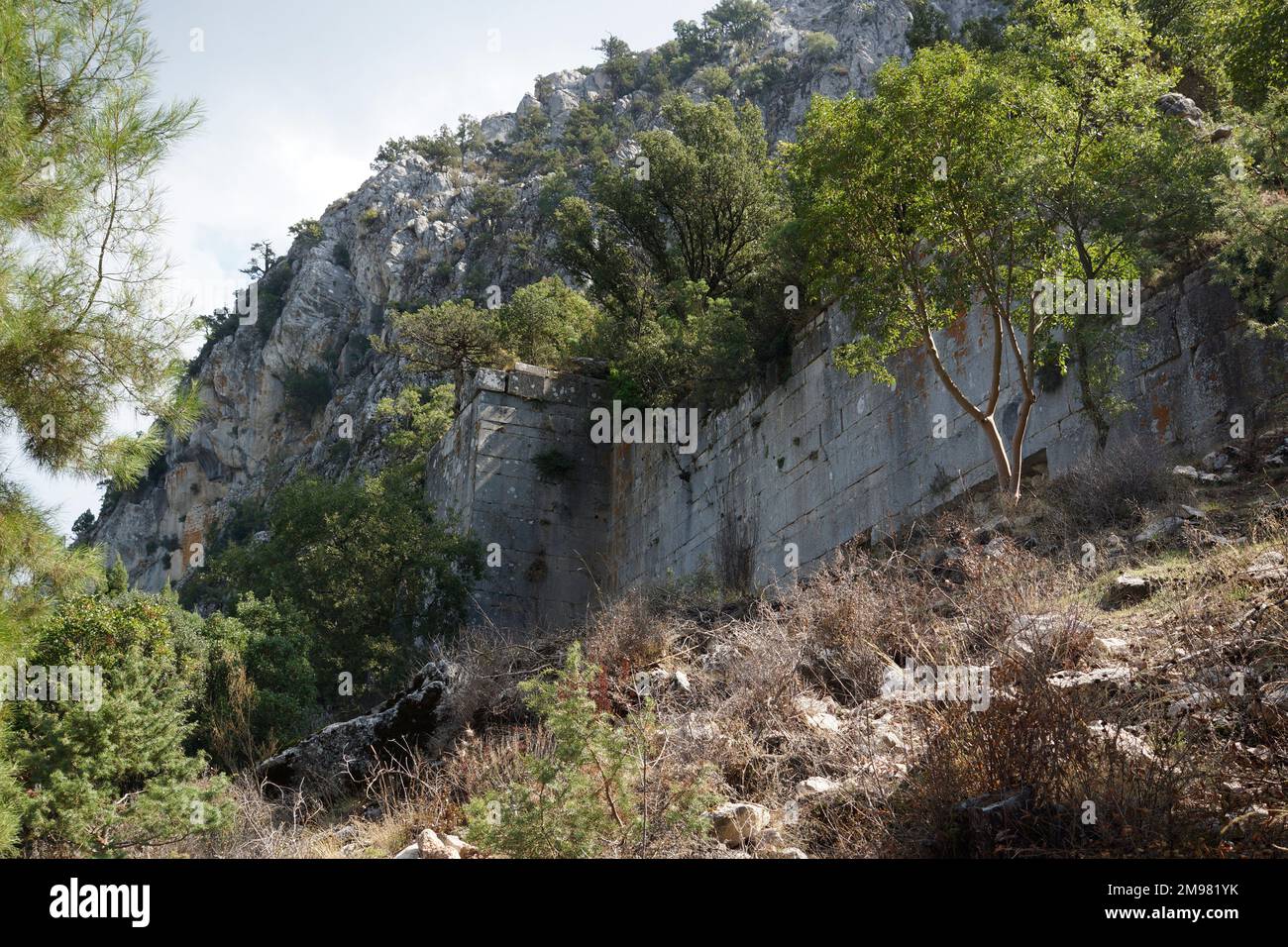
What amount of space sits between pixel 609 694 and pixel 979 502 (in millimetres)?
4610

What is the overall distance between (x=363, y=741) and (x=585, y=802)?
14.1ft

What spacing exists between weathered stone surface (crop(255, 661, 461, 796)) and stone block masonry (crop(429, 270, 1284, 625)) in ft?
13.8

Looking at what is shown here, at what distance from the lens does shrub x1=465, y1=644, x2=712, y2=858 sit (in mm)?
5004

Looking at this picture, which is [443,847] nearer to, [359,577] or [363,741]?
[363,741]

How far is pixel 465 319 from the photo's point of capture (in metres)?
20.1

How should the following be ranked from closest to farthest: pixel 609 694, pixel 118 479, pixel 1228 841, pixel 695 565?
pixel 1228 841 → pixel 118 479 → pixel 609 694 → pixel 695 565

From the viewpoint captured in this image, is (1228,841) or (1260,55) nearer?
(1228,841)

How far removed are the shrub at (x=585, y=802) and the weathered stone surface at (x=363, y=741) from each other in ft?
11.0

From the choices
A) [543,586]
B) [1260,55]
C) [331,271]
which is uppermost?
[331,271]

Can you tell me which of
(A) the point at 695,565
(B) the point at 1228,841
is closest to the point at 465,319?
(A) the point at 695,565

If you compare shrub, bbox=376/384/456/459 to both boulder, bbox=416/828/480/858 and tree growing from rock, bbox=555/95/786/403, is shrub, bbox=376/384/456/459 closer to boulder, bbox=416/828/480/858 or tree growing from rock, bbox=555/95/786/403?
tree growing from rock, bbox=555/95/786/403

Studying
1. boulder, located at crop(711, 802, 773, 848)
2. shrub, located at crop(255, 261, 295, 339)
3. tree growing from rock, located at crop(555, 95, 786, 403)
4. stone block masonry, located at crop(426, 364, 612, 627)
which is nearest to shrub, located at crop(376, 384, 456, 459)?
stone block masonry, located at crop(426, 364, 612, 627)

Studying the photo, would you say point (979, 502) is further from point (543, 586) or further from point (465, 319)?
point (465, 319)
